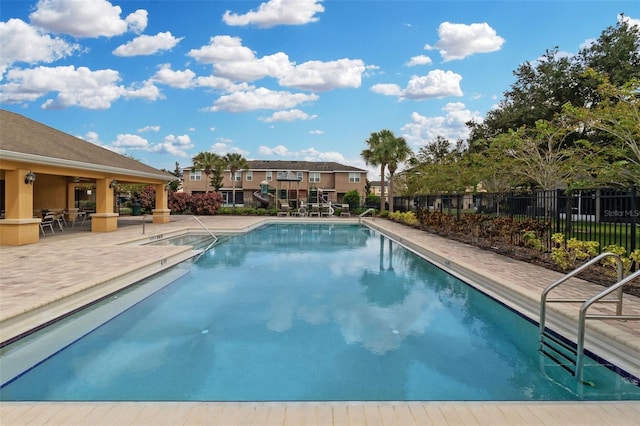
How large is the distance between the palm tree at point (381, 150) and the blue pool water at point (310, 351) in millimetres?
22450

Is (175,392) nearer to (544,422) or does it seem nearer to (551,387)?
(544,422)

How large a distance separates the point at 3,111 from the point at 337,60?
18.5 metres

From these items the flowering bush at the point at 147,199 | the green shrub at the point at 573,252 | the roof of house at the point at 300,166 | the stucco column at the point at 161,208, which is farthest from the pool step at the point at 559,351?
the roof of house at the point at 300,166

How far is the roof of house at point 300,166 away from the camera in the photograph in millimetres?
46531

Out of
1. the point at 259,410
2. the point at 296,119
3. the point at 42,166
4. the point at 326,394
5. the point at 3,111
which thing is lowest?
the point at 326,394

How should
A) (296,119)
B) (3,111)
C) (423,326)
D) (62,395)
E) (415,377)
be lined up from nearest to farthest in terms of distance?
(62,395), (415,377), (423,326), (3,111), (296,119)

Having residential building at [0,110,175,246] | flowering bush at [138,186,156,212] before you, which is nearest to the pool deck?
residential building at [0,110,175,246]

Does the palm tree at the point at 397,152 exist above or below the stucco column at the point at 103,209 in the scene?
above

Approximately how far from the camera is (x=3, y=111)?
16.3m

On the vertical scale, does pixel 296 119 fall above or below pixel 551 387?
above

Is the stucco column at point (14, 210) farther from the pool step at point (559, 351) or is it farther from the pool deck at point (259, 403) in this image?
the pool step at point (559, 351)

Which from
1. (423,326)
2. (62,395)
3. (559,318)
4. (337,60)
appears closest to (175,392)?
(62,395)

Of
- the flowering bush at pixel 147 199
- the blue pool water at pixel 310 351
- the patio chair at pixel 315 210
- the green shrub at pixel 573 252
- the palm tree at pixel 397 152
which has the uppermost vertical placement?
the palm tree at pixel 397 152

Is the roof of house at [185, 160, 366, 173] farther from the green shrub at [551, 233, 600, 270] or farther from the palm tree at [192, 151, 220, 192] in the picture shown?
the green shrub at [551, 233, 600, 270]
